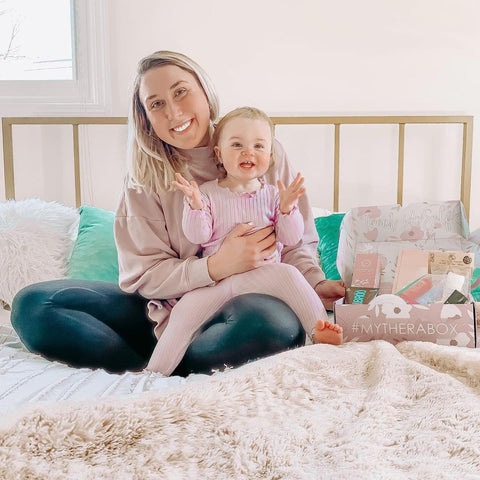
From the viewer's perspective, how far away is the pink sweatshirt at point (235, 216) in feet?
3.78

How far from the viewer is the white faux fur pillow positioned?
1.59 m

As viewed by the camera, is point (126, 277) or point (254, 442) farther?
point (126, 277)

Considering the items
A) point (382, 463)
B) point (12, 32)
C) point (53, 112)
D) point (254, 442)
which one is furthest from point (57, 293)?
point (12, 32)

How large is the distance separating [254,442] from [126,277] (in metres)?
0.64

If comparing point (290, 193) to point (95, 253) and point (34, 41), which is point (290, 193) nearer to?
point (95, 253)

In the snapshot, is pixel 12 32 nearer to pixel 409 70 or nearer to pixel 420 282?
pixel 409 70

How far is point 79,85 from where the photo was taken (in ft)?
7.08

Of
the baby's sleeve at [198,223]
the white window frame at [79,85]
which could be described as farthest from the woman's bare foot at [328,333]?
the white window frame at [79,85]

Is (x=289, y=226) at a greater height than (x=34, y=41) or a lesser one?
lesser

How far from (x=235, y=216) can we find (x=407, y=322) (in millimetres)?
388

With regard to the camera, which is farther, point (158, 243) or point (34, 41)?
point (34, 41)

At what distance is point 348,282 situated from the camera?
4.81ft

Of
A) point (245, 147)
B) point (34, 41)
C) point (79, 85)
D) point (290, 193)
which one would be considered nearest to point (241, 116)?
point (245, 147)

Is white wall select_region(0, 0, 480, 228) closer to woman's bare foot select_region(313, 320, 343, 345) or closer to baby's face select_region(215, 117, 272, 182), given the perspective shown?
baby's face select_region(215, 117, 272, 182)
